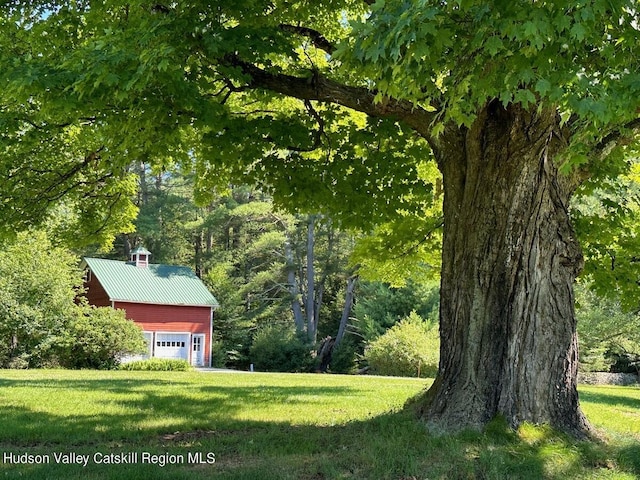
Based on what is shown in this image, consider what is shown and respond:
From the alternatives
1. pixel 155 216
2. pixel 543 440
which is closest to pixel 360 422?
pixel 543 440

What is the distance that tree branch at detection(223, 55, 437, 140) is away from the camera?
7512 millimetres

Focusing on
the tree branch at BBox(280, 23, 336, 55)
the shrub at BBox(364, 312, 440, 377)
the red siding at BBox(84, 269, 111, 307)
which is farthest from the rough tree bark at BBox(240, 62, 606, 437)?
the red siding at BBox(84, 269, 111, 307)

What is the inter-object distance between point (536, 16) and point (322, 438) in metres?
4.72

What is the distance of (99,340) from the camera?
25078 mm

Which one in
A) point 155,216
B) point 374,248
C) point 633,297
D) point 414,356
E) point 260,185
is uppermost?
point 155,216

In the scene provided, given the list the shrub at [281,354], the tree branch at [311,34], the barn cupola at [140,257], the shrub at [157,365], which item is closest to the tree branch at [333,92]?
the tree branch at [311,34]

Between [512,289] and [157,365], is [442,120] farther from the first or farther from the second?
[157,365]

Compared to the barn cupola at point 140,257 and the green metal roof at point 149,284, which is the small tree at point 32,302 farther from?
the barn cupola at point 140,257

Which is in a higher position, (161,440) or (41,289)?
(41,289)

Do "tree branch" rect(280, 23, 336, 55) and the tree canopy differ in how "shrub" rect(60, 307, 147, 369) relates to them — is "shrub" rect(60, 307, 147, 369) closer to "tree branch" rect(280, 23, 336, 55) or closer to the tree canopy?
the tree canopy

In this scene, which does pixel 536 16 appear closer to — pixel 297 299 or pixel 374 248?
pixel 374 248

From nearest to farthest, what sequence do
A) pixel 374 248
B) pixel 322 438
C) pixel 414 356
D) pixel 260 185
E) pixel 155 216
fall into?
1. pixel 322 438
2. pixel 260 185
3. pixel 374 248
4. pixel 414 356
5. pixel 155 216

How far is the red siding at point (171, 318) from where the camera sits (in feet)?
102

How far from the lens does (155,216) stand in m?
42.0
